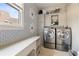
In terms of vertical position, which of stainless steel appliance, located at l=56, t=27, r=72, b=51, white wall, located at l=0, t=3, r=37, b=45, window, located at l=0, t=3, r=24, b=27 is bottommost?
stainless steel appliance, located at l=56, t=27, r=72, b=51

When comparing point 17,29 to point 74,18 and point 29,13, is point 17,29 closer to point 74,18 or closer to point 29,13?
point 29,13

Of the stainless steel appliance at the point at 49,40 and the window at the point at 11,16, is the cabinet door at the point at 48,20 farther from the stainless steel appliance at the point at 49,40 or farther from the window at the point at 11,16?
the window at the point at 11,16

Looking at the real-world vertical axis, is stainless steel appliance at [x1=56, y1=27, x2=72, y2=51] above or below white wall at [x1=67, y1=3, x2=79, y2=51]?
below

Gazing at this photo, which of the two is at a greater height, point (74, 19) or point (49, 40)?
point (74, 19)

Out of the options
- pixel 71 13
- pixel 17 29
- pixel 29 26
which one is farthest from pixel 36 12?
pixel 71 13

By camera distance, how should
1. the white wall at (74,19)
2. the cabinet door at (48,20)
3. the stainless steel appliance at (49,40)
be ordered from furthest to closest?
the stainless steel appliance at (49,40), the cabinet door at (48,20), the white wall at (74,19)

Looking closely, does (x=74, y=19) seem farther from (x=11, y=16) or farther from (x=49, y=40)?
(x=11, y=16)

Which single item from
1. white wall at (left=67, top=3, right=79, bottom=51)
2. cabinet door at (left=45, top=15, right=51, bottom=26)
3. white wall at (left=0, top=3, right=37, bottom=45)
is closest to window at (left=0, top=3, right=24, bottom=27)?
white wall at (left=0, top=3, right=37, bottom=45)

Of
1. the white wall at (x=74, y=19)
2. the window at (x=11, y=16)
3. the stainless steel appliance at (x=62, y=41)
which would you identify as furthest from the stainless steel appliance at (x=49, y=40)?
the window at (x=11, y=16)

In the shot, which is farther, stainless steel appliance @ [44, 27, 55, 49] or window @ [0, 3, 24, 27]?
stainless steel appliance @ [44, 27, 55, 49]

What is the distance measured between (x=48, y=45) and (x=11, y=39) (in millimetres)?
495

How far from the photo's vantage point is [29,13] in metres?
1.39

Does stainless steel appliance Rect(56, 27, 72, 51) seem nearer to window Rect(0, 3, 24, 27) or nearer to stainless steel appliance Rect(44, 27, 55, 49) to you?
stainless steel appliance Rect(44, 27, 55, 49)

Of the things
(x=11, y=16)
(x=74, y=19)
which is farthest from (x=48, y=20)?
(x=11, y=16)
